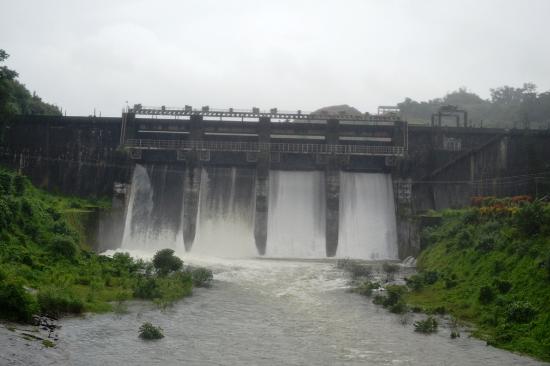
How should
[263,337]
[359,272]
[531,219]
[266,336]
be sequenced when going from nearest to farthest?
[263,337] → [266,336] → [531,219] → [359,272]

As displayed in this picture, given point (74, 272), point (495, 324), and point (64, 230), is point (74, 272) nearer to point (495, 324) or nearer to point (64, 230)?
point (64, 230)

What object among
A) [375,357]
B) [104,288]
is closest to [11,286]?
[104,288]

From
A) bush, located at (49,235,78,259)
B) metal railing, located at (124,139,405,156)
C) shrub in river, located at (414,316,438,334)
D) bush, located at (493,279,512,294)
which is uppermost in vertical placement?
metal railing, located at (124,139,405,156)

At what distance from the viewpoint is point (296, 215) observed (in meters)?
46.5

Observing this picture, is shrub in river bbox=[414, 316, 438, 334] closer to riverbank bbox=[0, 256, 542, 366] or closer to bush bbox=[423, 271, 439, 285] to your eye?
riverbank bbox=[0, 256, 542, 366]

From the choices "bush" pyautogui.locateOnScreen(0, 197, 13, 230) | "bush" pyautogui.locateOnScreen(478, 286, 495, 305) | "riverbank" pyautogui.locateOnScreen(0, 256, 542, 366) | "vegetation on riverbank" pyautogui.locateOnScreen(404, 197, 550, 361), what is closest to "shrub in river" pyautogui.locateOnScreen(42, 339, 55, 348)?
"riverbank" pyautogui.locateOnScreen(0, 256, 542, 366)

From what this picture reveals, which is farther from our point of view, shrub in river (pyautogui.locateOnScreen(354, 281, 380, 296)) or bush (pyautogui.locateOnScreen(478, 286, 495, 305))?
shrub in river (pyautogui.locateOnScreen(354, 281, 380, 296))

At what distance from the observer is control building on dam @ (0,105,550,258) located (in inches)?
1794

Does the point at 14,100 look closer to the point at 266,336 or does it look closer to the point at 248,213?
the point at 248,213

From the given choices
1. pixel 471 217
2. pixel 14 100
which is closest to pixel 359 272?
pixel 471 217

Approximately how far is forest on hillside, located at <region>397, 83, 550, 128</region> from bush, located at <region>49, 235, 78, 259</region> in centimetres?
6402

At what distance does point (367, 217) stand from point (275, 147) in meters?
9.60

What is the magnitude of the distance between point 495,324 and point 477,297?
283cm

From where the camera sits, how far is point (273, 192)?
156ft
